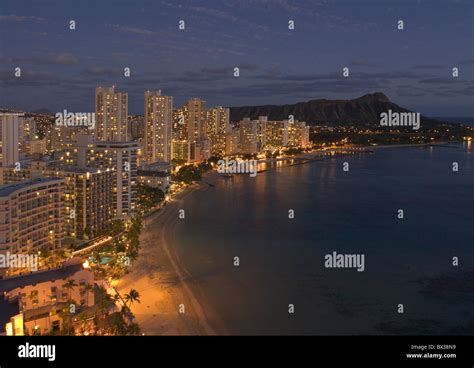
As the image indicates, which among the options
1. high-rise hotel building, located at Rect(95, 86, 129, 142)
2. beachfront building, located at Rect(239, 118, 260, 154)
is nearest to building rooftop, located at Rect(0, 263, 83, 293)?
high-rise hotel building, located at Rect(95, 86, 129, 142)

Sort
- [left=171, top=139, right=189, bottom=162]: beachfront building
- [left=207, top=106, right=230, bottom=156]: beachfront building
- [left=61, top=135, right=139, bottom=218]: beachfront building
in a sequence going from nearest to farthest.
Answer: [left=61, top=135, right=139, bottom=218]: beachfront building < [left=171, top=139, right=189, bottom=162]: beachfront building < [left=207, top=106, right=230, bottom=156]: beachfront building

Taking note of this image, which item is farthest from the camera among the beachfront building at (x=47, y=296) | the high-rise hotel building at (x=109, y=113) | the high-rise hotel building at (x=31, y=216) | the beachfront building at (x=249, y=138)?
the beachfront building at (x=249, y=138)

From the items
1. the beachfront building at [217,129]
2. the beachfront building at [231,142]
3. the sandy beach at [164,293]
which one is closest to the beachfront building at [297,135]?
the beachfront building at [217,129]

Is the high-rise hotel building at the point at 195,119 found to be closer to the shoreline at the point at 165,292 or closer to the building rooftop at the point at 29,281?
the shoreline at the point at 165,292

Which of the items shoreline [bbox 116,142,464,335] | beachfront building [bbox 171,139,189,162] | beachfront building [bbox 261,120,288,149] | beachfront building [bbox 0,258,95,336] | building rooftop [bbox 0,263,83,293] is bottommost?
shoreline [bbox 116,142,464,335]

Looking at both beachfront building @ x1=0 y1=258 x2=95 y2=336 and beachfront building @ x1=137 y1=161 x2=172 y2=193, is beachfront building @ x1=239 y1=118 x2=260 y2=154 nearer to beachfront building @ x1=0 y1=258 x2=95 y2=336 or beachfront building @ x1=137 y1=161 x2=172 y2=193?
beachfront building @ x1=137 y1=161 x2=172 y2=193
